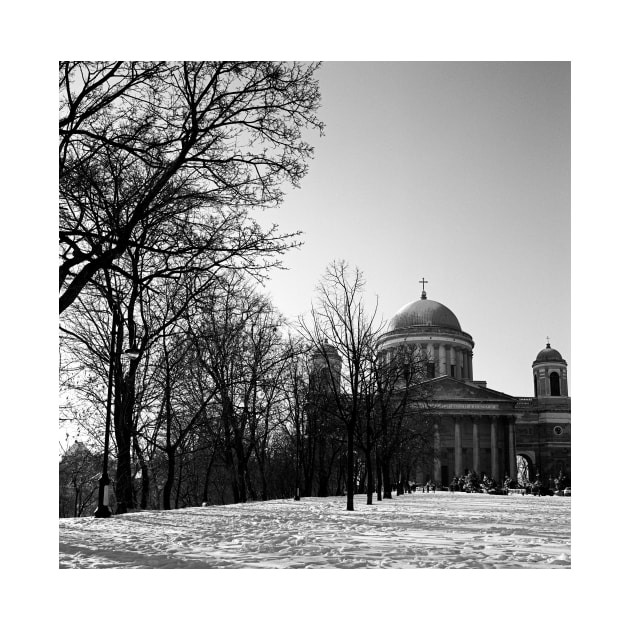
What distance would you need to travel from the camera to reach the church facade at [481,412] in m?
90.2

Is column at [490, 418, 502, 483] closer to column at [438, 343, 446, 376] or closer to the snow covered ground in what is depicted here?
column at [438, 343, 446, 376]

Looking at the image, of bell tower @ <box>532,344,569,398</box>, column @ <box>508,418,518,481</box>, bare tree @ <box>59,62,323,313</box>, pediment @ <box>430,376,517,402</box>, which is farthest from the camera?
bell tower @ <box>532,344,569,398</box>

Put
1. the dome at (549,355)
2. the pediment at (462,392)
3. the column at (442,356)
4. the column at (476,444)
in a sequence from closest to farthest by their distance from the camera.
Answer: the pediment at (462,392), the column at (476,444), the column at (442,356), the dome at (549,355)

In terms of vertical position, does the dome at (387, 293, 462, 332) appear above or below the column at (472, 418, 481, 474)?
above

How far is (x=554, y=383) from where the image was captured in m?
103

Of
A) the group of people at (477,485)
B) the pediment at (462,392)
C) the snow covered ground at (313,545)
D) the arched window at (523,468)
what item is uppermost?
the pediment at (462,392)

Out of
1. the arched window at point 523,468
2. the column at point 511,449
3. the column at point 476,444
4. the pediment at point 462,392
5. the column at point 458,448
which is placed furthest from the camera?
the arched window at point 523,468

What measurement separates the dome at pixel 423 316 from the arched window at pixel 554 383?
13912mm

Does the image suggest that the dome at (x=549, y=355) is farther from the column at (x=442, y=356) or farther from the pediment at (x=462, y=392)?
the column at (x=442, y=356)

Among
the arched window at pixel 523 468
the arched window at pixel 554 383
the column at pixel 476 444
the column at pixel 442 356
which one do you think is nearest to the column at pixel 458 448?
the column at pixel 476 444

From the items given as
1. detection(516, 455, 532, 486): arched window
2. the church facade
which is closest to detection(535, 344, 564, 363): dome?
the church facade

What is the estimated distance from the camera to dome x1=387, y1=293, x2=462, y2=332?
3853 inches

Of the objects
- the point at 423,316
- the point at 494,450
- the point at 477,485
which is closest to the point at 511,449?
the point at 494,450
